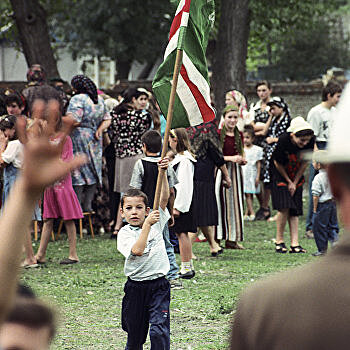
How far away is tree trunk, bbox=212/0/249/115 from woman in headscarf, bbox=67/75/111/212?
616 centimetres

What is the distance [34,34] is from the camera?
17141 millimetres

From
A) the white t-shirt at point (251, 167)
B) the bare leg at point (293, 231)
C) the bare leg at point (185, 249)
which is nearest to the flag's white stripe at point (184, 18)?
the bare leg at point (185, 249)

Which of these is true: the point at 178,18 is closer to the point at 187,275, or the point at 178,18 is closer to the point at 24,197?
the point at 187,275

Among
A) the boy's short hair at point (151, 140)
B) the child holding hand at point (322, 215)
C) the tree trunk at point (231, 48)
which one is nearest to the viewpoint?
the boy's short hair at point (151, 140)

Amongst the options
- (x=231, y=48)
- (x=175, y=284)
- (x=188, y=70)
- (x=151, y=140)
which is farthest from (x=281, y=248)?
(x=231, y=48)

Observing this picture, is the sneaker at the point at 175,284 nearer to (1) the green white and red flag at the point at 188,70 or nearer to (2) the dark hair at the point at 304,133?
(1) the green white and red flag at the point at 188,70

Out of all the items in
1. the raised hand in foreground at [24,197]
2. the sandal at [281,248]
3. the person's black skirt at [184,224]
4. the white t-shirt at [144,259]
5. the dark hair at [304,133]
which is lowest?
the sandal at [281,248]

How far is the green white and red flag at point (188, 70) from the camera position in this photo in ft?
21.6

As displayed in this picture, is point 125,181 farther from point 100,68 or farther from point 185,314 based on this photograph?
point 100,68

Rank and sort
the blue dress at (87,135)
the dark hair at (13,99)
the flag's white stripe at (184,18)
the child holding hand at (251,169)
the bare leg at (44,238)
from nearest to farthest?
1. the flag's white stripe at (184,18)
2. the bare leg at (44,238)
3. the dark hair at (13,99)
4. the blue dress at (87,135)
5. the child holding hand at (251,169)

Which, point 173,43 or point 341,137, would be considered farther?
point 173,43

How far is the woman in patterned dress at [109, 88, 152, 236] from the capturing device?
11.5m

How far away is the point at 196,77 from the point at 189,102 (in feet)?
0.67

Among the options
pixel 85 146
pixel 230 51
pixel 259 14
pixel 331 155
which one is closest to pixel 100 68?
pixel 259 14
